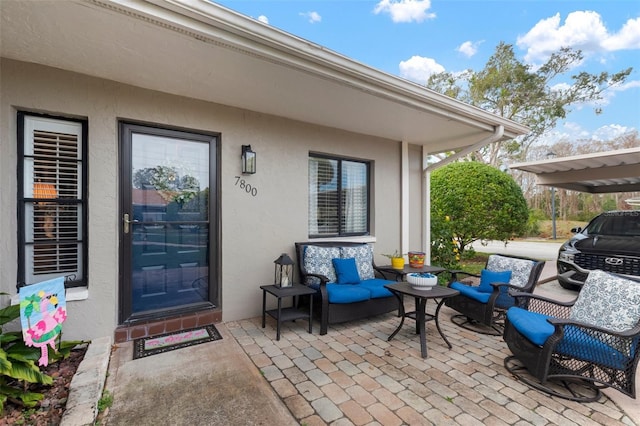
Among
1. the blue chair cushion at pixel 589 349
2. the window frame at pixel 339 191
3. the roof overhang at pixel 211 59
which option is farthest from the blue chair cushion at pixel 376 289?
the roof overhang at pixel 211 59

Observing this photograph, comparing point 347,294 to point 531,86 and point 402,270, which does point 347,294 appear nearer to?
point 402,270

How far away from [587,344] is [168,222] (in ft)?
13.5

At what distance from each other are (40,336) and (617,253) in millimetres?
7575

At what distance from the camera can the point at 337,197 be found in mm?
4852

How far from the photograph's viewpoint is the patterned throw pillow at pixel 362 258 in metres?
4.22

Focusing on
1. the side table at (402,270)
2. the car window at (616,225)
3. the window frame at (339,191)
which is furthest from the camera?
the car window at (616,225)

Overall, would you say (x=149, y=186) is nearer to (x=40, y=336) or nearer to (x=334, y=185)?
(x=40, y=336)

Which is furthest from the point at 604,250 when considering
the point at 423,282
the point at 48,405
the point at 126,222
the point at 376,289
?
the point at 48,405

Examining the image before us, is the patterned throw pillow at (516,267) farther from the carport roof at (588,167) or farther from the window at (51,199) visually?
the window at (51,199)

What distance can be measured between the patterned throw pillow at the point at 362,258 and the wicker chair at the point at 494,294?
1121mm

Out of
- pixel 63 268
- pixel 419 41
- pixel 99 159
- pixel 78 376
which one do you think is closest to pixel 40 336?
pixel 78 376

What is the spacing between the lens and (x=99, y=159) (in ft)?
9.78

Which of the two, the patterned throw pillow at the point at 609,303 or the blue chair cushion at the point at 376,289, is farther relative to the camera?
the blue chair cushion at the point at 376,289

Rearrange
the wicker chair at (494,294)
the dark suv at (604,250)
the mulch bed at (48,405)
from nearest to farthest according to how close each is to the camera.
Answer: the mulch bed at (48,405) → the wicker chair at (494,294) → the dark suv at (604,250)
